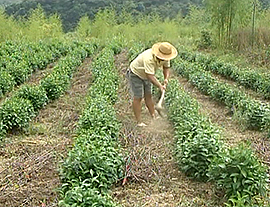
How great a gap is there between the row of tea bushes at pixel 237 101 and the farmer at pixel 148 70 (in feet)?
5.06

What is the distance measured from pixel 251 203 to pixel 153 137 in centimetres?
268

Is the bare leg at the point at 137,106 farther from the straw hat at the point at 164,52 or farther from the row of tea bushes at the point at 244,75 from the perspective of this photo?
the row of tea bushes at the point at 244,75

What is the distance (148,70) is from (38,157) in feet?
7.17

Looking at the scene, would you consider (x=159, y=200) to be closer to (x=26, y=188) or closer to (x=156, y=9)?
(x=26, y=188)

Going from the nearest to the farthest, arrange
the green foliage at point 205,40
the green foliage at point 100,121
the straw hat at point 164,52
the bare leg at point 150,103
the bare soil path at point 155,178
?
the bare soil path at point 155,178
the green foliage at point 100,121
the straw hat at point 164,52
the bare leg at point 150,103
the green foliage at point 205,40

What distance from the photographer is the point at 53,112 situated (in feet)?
28.2

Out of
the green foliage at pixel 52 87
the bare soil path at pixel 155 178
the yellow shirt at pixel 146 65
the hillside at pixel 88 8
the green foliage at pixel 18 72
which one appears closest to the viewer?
the bare soil path at pixel 155 178

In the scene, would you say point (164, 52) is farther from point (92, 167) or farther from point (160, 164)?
point (92, 167)

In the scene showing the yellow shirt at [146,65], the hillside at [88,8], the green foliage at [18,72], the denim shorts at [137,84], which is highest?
the yellow shirt at [146,65]

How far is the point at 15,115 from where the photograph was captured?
22.8 ft

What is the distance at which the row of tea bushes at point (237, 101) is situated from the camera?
697 cm

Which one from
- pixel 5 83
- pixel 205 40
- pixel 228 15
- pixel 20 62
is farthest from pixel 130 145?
pixel 205 40

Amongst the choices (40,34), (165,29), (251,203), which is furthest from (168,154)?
(165,29)

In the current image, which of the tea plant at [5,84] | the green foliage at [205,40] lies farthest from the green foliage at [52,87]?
the green foliage at [205,40]
